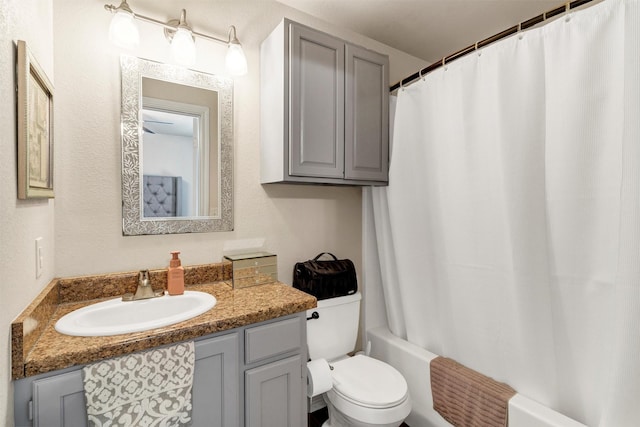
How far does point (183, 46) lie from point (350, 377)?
5.84 ft

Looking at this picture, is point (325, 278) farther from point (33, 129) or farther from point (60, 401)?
point (33, 129)

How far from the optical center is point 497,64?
1437 mm

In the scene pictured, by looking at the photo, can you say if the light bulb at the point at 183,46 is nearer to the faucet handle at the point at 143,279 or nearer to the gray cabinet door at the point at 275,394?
the faucet handle at the point at 143,279

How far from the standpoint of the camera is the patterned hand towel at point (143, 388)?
92 centimetres

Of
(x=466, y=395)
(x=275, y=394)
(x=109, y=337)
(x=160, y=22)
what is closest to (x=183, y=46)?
(x=160, y=22)

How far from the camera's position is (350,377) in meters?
1.61

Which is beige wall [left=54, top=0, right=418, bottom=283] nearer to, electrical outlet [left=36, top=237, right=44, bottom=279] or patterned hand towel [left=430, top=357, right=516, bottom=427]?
electrical outlet [left=36, top=237, right=44, bottom=279]

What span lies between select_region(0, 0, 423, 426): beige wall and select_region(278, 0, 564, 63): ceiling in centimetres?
13

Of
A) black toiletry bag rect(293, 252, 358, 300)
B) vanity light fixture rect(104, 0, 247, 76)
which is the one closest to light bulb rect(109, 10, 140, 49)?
vanity light fixture rect(104, 0, 247, 76)

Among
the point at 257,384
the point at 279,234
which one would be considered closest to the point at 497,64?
the point at 279,234

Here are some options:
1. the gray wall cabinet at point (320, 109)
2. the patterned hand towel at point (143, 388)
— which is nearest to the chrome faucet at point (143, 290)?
the patterned hand towel at point (143, 388)

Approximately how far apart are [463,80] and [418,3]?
23.9 inches

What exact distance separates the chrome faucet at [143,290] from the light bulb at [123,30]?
0.96 meters

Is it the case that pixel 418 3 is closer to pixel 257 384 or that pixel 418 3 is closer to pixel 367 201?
pixel 367 201
